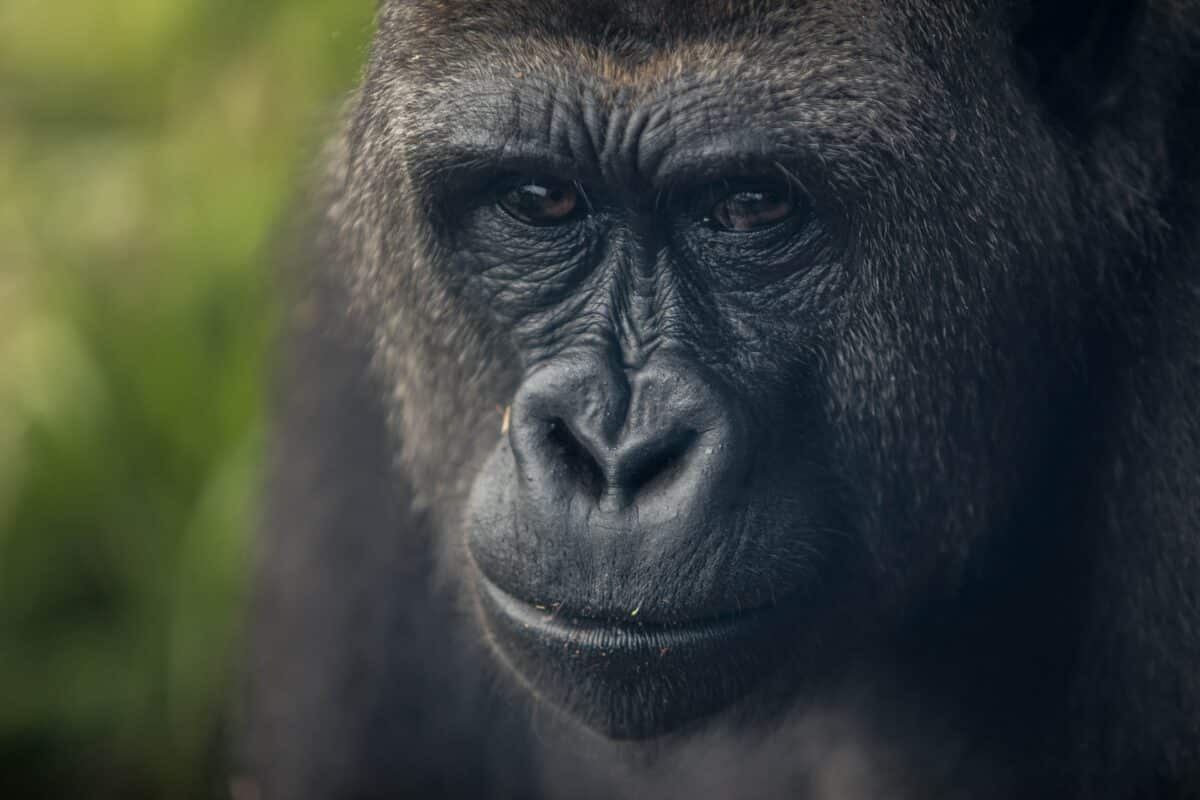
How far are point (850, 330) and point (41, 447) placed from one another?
12.5ft

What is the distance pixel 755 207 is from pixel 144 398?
3.70m

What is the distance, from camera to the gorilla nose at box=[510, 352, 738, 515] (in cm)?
270

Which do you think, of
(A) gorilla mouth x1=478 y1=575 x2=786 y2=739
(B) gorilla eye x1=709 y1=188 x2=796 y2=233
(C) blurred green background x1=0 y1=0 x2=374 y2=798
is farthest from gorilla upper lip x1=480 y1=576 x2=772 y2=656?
(C) blurred green background x1=0 y1=0 x2=374 y2=798

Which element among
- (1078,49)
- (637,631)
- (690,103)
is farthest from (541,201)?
(1078,49)

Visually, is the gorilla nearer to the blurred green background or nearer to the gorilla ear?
the gorilla ear

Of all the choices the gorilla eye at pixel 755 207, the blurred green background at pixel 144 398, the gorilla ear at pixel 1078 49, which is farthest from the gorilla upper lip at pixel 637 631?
the blurred green background at pixel 144 398

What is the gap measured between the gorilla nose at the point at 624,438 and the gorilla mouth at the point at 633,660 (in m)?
0.24

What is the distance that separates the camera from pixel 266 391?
4.57 meters

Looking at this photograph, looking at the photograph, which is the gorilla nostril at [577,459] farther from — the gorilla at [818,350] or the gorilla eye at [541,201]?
the gorilla eye at [541,201]

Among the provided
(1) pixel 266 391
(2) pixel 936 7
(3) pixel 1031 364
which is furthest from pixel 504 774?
(2) pixel 936 7

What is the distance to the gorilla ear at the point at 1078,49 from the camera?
2.89 metres

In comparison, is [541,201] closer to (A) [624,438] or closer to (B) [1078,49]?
(A) [624,438]

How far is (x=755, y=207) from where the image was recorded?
A: 2.87 m

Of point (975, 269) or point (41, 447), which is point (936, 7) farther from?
point (41, 447)
